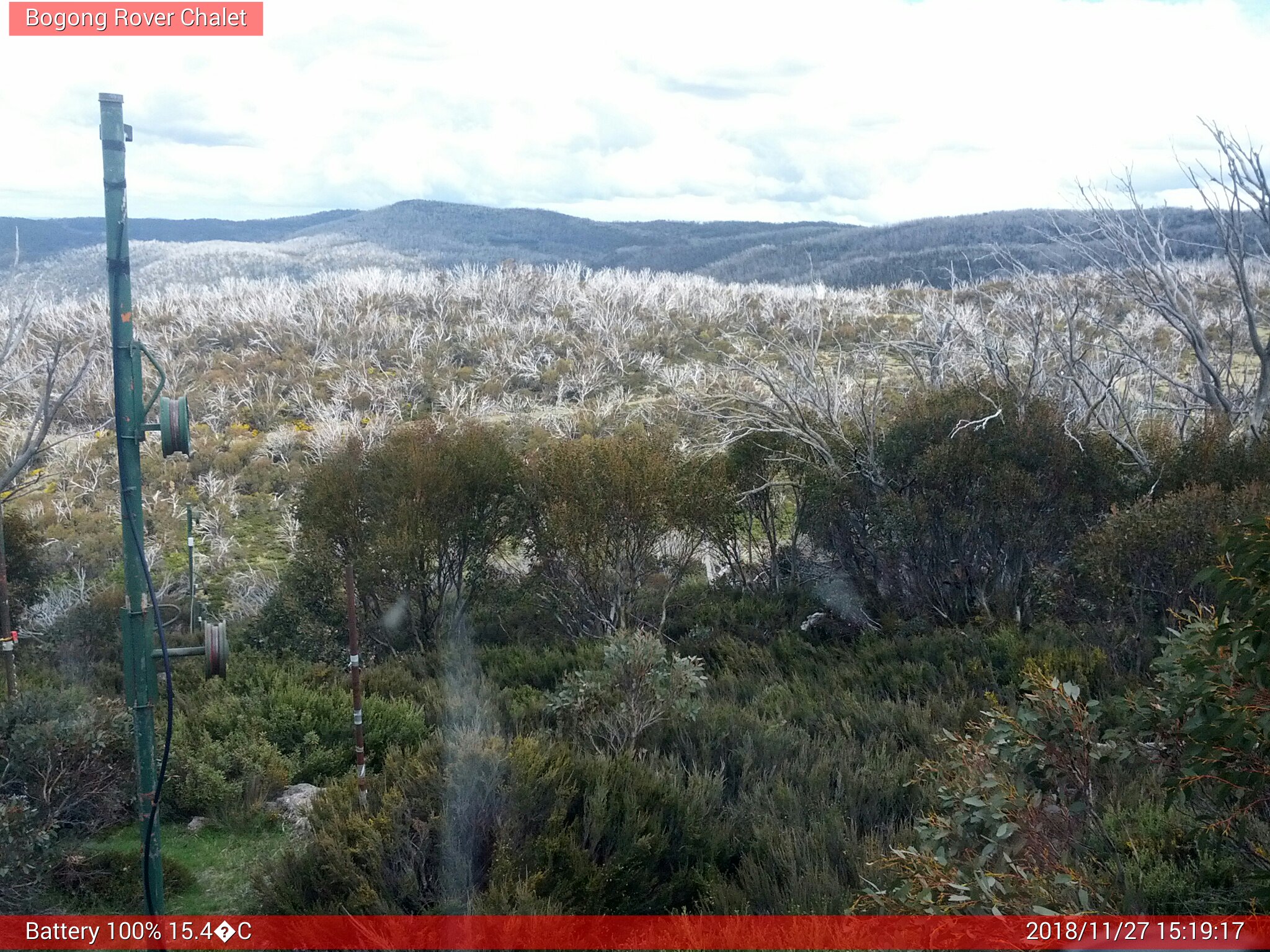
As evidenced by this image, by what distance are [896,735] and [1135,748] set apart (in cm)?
297

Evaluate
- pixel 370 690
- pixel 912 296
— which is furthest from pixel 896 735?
pixel 912 296

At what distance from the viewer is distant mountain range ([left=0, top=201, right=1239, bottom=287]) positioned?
58.7m

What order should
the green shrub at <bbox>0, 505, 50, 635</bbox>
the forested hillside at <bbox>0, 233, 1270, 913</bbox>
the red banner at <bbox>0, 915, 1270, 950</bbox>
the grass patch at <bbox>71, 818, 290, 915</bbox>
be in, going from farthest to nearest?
1. the green shrub at <bbox>0, 505, 50, 635</bbox>
2. the grass patch at <bbox>71, 818, 290, 915</bbox>
3. the forested hillside at <bbox>0, 233, 1270, 913</bbox>
4. the red banner at <bbox>0, 915, 1270, 950</bbox>

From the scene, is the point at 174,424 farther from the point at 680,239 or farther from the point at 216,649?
the point at 680,239

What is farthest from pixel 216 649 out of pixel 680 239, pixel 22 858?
pixel 680 239

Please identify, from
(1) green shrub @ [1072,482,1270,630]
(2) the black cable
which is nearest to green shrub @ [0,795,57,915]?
(2) the black cable

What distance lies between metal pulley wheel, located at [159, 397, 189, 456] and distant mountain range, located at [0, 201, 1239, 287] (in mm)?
49773

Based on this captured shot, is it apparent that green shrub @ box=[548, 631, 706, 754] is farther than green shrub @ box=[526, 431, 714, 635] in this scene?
No

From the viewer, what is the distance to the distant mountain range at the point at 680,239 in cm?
5866

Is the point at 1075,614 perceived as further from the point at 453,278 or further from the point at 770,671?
the point at 453,278

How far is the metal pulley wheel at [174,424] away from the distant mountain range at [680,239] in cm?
4977

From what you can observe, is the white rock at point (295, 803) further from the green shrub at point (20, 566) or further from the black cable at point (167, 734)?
the green shrub at point (20, 566)

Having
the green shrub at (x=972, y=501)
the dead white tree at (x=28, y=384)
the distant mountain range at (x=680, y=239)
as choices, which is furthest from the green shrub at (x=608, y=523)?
the distant mountain range at (x=680, y=239)

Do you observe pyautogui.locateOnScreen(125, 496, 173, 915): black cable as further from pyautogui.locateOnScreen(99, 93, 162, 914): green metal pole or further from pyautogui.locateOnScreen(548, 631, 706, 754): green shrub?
pyautogui.locateOnScreen(548, 631, 706, 754): green shrub
